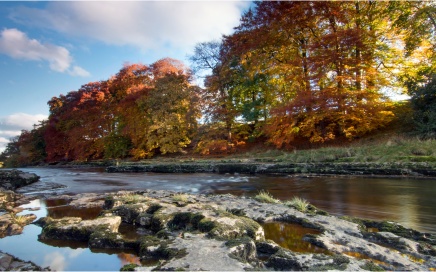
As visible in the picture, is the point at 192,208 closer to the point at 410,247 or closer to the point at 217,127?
the point at 410,247

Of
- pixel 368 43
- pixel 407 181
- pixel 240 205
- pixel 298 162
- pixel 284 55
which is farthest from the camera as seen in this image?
pixel 284 55

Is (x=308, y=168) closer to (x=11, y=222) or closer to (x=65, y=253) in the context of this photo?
(x=65, y=253)

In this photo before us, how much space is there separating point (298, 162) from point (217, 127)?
34.6 ft

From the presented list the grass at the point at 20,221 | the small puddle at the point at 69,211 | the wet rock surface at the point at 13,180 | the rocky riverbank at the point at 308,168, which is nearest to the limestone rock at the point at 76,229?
the grass at the point at 20,221

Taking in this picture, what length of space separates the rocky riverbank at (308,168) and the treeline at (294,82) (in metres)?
4.98

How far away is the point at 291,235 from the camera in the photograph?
15.4ft

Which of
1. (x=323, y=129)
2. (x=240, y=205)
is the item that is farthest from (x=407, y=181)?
(x=323, y=129)

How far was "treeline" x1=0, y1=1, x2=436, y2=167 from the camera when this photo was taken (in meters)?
17.9

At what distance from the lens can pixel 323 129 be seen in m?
20.0

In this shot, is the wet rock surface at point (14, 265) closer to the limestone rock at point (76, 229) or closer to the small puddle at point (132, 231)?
the limestone rock at point (76, 229)

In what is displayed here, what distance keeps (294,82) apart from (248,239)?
19493mm

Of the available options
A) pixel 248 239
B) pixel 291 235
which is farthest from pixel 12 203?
pixel 291 235

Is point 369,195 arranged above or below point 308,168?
below

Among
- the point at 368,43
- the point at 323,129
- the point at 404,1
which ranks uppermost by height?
the point at 404,1
